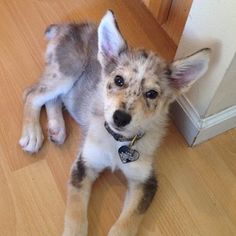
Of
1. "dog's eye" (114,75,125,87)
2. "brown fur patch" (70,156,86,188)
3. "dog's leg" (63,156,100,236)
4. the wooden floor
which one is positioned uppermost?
"dog's eye" (114,75,125,87)

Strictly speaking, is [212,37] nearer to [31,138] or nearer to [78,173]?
[78,173]

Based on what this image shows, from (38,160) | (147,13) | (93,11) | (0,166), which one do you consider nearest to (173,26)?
(147,13)

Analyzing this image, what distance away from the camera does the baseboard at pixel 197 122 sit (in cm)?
197

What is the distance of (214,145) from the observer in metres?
2.11

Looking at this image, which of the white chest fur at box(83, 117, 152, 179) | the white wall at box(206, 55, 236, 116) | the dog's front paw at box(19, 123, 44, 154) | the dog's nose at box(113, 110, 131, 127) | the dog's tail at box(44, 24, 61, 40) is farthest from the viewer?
the dog's tail at box(44, 24, 61, 40)

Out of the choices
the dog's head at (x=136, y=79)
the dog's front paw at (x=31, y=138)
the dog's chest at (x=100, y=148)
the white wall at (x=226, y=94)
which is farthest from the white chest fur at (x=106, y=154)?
the white wall at (x=226, y=94)

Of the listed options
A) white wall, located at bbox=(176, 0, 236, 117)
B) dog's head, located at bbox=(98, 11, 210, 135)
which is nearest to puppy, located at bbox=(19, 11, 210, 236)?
dog's head, located at bbox=(98, 11, 210, 135)

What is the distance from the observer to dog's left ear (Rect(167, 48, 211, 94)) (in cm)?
154

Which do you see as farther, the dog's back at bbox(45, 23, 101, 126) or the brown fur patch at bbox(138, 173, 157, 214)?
the dog's back at bbox(45, 23, 101, 126)

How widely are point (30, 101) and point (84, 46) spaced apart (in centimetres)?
39

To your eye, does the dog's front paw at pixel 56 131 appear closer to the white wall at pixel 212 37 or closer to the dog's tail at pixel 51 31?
the dog's tail at pixel 51 31

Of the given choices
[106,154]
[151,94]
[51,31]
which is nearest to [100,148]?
[106,154]

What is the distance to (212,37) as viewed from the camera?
1646 millimetres

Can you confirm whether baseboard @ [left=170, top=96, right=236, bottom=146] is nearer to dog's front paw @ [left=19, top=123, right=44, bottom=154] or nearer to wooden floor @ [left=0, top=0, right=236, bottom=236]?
wooden floor @ [left=0, top=0, right=236, bottom=236]
